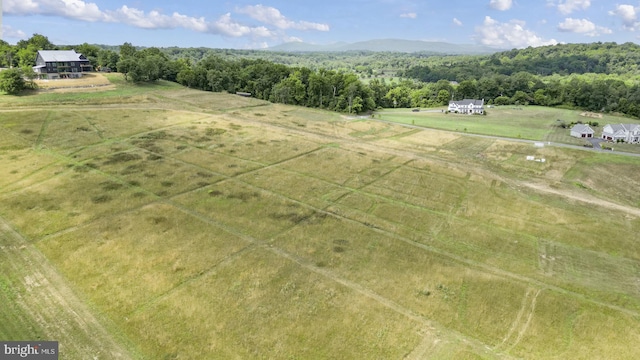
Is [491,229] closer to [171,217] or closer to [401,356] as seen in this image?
[401,356]

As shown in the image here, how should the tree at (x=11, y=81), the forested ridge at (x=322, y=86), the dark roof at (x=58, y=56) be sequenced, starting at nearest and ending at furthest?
1. the tree at (x=11, y=81)
2. the dark roof at (x=58, y=56)
3. the forested ridge at (x=322, y=86)

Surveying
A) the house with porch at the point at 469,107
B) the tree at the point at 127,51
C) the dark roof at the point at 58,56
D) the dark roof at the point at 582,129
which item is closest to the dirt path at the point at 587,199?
the dark roof at the point at 582,129

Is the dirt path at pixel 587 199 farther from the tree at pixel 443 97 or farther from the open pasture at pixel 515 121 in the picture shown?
the tree at pixel 443 97

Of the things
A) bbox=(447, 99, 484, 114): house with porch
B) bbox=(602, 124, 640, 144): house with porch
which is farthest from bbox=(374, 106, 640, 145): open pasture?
bbox=(602, 124, 640, 144): house with porch

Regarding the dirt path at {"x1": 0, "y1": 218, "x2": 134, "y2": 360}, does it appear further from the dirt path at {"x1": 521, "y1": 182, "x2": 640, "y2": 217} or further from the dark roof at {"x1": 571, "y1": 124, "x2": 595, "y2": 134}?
the dark roof at {"x1": 571, "y1": 124, "x2": 595, "y2": 134}

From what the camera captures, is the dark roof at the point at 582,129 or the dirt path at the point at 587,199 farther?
the dark roof at the point at 582,129

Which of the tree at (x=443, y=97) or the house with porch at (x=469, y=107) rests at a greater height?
the tree at (x=443, y=97)

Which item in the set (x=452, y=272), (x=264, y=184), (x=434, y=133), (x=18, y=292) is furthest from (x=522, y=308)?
(x=434, y=133)
